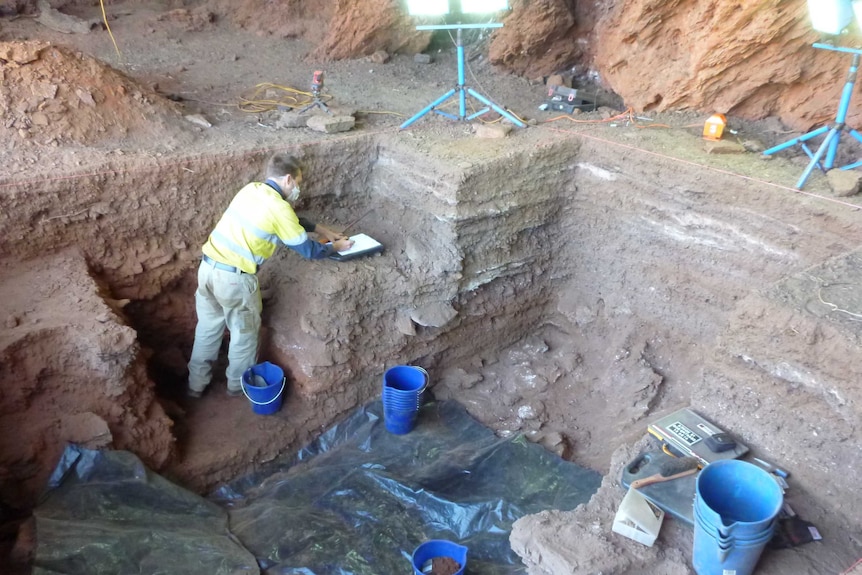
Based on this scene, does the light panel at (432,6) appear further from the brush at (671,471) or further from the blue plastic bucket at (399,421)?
the brush at (671,471)

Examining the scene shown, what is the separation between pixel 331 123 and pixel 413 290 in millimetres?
1502

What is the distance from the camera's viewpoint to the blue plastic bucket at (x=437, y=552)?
3500 millimetres

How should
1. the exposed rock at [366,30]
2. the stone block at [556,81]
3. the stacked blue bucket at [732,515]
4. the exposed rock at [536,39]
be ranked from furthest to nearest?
the exposed rock at [366,30] → the exposed rock at [536,39] → the stone block at [556,81] → the stacked blue bucket at [732,515]

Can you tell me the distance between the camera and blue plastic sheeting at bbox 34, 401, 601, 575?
3.45 metres

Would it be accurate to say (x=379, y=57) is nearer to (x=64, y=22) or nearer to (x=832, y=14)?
(x=64, y=22)

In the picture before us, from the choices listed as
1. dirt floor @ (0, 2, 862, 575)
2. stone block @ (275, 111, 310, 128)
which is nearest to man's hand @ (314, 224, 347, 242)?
dirt floor @ (0, 2, 862, 575)

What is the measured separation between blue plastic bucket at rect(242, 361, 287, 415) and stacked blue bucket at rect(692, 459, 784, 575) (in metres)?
2.90

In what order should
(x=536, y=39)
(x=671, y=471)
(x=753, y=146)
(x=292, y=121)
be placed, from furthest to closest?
(x=536, y=39), (x=292, y=121), (x=753, y=146), (x=671, y=471)

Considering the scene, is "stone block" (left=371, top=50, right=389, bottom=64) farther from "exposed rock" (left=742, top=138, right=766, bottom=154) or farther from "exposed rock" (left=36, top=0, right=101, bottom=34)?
"exposed rock" (left=742, top=138, right=766, bottom=154)

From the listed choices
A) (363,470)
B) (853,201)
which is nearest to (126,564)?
(363,470)

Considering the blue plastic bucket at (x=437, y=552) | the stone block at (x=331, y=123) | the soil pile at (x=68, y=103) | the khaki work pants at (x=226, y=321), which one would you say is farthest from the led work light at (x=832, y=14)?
the soil pile at (x=68, y=103)

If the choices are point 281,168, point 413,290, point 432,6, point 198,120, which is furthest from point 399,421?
point 432,6

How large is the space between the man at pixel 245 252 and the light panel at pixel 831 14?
135 inches

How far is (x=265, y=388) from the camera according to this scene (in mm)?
4488
